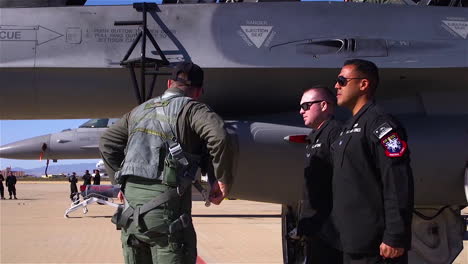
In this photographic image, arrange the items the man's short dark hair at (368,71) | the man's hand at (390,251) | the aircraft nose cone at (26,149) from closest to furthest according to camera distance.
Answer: the man's hand at (390,251) → the man's short dark hair at (368,71) → the aircraft nose cone at (26,149)

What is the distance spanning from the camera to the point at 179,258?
3039 mm

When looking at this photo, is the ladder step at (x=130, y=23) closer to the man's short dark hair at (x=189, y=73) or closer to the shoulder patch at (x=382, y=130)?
the man's short dark hair at (x=189, y=73)

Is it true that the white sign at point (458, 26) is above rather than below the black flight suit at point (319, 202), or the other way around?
above

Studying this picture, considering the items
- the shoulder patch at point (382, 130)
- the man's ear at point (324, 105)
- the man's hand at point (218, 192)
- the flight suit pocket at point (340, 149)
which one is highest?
the man's ear at point (324, 105)

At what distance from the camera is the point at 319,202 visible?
3.69 metres

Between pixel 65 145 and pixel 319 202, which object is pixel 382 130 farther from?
pixel 65 145

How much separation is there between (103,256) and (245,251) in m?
2.28

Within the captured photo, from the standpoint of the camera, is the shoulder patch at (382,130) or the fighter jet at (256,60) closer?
the shoulder patch at (382,130)

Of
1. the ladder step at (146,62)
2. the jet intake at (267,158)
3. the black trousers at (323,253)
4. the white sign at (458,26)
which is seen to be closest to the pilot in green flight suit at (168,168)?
the black trousers at (323,253)

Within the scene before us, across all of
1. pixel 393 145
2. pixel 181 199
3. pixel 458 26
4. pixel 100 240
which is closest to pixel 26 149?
pixel 100 240

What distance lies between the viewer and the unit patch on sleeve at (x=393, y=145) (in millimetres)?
2867

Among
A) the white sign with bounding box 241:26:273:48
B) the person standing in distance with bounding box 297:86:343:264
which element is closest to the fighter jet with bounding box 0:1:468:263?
the white sign with bounding box 241:26:273:48

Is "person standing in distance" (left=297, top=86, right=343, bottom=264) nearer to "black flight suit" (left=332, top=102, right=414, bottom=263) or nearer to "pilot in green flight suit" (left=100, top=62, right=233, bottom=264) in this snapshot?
"black flight suit" (left=332, top=102, right=414, bottom=263)

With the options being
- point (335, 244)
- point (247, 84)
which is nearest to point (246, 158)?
point (247, 84)
